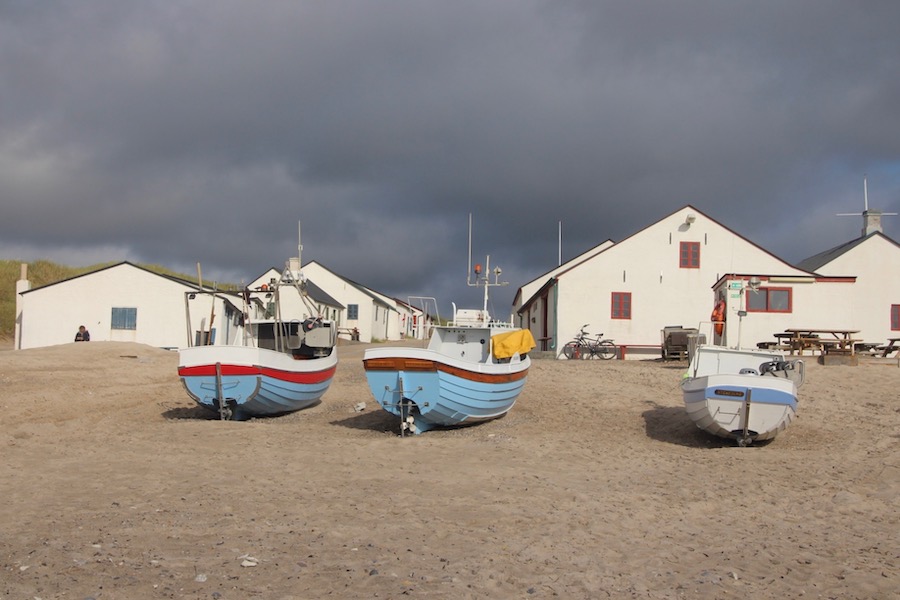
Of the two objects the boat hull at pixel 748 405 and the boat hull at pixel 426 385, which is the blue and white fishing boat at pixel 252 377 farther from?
the boat hull at pixel 748 405

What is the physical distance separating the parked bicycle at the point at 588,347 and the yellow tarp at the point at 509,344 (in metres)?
13.4

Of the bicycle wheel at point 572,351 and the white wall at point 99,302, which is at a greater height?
the white wall at point 99,302

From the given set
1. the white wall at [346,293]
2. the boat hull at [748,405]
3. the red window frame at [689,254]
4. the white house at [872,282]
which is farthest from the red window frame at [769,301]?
the white wall at [346,293]

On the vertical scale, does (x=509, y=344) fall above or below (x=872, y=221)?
below

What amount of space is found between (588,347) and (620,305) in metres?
2.28

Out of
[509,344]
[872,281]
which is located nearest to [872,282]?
[872,281]

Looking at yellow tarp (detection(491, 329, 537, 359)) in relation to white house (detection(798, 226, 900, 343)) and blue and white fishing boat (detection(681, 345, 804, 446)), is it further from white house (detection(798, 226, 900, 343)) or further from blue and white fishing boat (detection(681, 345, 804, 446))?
white house (detection(798, 226, 900, 343))

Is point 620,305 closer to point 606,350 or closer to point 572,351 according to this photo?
point 606,350

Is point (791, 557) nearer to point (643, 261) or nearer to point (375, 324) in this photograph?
point (643, 261)

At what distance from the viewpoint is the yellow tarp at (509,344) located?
1552 centimetres

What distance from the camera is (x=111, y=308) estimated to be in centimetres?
3347

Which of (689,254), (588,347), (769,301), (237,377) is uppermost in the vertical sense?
(689,254)

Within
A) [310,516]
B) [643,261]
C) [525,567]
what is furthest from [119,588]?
[643,261]

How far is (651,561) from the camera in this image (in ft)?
22.2
